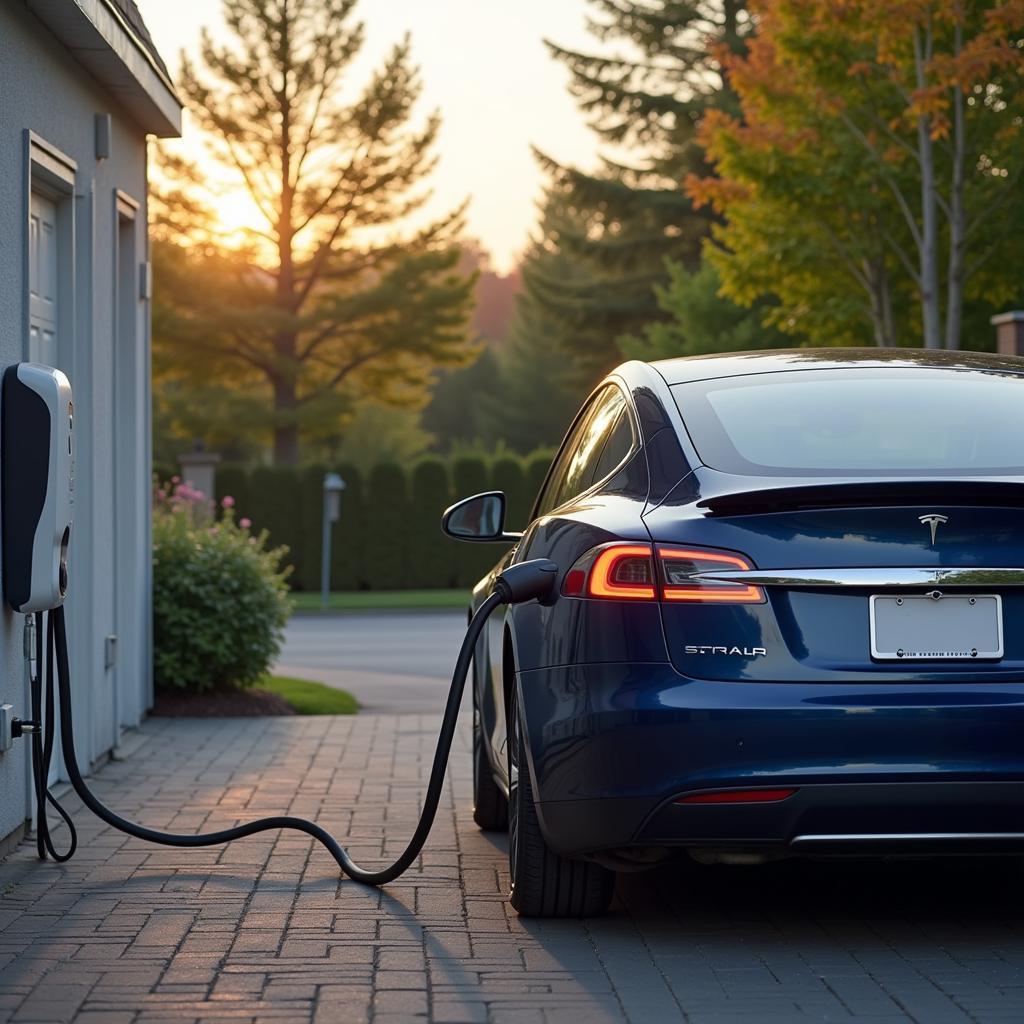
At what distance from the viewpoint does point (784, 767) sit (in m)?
4.68

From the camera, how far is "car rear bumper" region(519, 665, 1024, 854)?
15.3ft

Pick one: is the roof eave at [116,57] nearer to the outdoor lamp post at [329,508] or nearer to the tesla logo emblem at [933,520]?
the tesla logo emblem at [933,520]

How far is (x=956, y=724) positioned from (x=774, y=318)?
19174 mm

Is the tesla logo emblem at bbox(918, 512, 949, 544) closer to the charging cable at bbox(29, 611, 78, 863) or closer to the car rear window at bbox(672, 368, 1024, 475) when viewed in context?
the car rear window at bbox(672, 368, 1024, 475)

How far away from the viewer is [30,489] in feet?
20.8

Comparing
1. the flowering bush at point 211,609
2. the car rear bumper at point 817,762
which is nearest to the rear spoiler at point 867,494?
the car rear bumper at point 817,762

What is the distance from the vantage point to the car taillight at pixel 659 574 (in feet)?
15.5

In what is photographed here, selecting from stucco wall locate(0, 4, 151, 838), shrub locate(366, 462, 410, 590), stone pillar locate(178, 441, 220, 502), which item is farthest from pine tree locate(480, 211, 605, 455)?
stucco wall locate(0, 4, 151, 838)

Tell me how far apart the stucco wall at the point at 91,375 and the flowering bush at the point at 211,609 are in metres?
0.60

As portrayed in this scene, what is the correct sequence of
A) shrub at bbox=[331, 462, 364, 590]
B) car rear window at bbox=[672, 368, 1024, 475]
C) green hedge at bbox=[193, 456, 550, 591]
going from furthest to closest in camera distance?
shrub at bbox=[331, 462, 364, 590] → green hedge at bbox=[193, 456, 550, 591] → car rear window at bbox=[672, 368, 1024, 475]

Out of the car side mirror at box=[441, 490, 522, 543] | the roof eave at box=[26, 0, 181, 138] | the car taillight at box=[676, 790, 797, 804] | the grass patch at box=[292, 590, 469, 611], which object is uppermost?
the roof eave at box=[26, 0, 181, 138]

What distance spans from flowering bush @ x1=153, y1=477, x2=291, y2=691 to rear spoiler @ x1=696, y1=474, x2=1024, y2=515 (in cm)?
744

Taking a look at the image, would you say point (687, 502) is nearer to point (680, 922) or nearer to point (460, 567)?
point (680, 922)

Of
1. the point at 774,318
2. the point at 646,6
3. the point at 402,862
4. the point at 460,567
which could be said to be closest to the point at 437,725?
the point at 402,862
